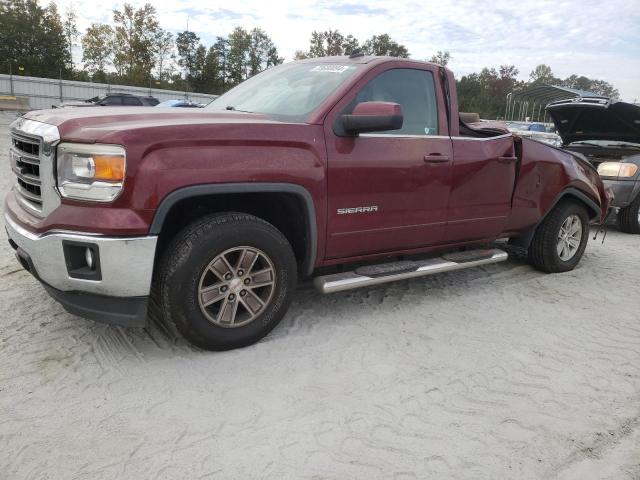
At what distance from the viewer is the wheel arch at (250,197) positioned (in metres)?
2.74

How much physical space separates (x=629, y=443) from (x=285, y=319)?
2242 mm

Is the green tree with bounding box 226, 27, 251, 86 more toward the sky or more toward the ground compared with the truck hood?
more toward the sky

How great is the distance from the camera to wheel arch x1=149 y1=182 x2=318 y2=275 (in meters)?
2.74

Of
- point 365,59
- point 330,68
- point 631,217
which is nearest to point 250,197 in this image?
point 330,68

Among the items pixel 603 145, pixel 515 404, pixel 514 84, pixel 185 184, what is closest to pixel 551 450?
pixel 515 404

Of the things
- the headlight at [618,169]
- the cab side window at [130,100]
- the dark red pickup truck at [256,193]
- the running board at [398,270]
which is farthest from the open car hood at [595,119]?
the cab side window at [130,100]

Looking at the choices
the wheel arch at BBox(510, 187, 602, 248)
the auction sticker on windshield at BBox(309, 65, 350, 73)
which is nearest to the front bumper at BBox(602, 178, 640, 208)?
the wheel arch at BBox(510, 187, 602, 248)

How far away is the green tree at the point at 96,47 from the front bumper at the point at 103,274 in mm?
57707

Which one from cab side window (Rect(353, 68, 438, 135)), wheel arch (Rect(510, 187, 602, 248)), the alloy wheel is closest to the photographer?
the alloy wheel

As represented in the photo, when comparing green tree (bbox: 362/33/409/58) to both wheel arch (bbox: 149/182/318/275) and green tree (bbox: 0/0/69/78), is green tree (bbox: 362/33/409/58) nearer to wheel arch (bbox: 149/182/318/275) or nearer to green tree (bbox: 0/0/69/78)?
green tree (bbox: 0/0/69/78)

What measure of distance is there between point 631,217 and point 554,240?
3.50 meters

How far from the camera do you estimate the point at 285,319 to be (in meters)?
3.75

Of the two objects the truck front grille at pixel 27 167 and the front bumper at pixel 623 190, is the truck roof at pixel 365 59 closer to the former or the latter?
the truck front grille at pixel 27 167

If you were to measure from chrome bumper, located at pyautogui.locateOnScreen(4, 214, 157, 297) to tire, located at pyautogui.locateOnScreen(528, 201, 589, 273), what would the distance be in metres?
4.01
